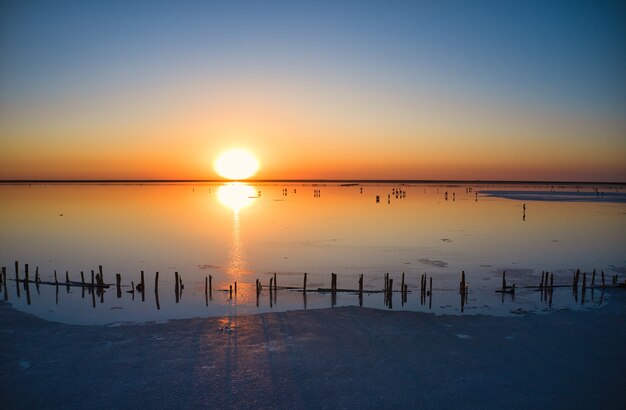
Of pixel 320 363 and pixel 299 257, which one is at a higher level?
pixel 320 363

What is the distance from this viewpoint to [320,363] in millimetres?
16078

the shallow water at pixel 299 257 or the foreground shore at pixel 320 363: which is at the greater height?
the foreground shore at pixel 320 363

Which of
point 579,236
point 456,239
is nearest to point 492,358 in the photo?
point 456,239

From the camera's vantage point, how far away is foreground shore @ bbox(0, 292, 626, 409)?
44.8 ft

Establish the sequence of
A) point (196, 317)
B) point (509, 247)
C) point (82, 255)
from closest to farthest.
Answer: point (196, 317) < point (82, 255) < point (509, 247)

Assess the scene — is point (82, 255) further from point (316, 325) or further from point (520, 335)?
point (520, 335)

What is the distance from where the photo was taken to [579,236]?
5456cm

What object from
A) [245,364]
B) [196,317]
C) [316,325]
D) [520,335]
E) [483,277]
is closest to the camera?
[245,364]

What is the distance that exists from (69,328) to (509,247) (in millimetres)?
Answer: 41089

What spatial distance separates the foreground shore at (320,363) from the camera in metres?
13.6

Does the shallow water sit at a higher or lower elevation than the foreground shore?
lower

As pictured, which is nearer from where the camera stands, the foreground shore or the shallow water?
the foreground shore

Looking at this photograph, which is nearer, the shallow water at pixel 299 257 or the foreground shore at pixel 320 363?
the foreground shore at pixel 320 363

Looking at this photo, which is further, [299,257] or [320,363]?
[299,257]
